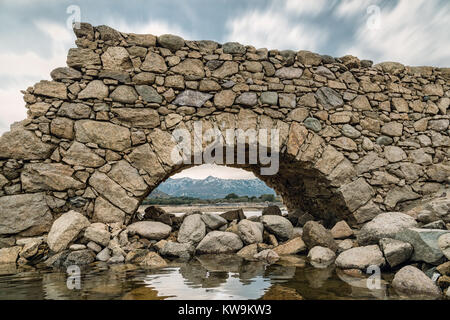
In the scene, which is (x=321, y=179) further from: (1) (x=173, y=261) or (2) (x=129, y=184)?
(2) (x=129, y=184)

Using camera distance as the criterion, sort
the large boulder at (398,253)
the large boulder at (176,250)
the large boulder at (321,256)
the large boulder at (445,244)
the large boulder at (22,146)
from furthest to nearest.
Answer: the large boulder at (22,146), the large boulder at (176,250), the large boulder at (321,256), the large boulder at (398,253), the large boulder at (445,244)

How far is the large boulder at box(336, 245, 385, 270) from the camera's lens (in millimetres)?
3369

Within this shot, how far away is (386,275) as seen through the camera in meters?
3.18

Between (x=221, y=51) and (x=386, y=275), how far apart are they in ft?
15.1

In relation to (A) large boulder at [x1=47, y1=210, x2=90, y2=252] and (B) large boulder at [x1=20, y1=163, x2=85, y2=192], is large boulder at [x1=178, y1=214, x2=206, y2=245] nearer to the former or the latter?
(A) large boulder at [x1=47, y1=210, x2=90, y2=252]

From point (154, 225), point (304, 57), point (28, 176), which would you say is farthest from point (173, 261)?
point (304, 57)

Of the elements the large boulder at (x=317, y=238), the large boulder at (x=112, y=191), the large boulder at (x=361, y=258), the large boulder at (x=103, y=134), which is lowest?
the large boulder at (x=361, y=258)

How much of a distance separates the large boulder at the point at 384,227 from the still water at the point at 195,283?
2.82 ft

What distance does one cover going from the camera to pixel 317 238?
14.1 feet

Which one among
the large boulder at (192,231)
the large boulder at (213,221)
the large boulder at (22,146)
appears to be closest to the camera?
the large boulder at (22,146)

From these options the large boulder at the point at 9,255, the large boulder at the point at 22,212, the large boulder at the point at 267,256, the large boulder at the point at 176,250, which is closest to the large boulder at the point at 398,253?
the large boulder at the point at 267,256

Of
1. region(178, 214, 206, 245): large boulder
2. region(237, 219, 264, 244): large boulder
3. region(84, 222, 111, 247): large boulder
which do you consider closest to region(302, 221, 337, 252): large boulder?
region(237, 219, 264, 244): large boulder

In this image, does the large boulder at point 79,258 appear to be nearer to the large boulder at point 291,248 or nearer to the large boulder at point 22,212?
the large boulder at point 22,212

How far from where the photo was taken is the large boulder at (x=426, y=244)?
3.09 metres
